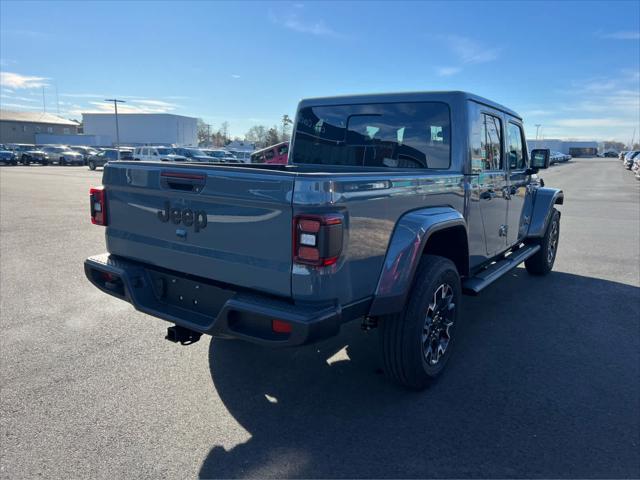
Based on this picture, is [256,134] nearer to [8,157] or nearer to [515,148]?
[8,157]

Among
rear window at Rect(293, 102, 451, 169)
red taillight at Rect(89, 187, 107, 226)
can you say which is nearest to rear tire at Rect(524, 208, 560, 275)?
rear window at Rect(293, 102, 451, 169)

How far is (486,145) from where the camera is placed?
179 inches

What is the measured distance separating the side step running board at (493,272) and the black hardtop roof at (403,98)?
1553mm

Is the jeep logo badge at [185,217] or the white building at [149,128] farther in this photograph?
the white building at [149,128]

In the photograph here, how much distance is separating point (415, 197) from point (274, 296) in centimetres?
119

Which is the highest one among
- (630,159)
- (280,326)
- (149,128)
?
(149,128)

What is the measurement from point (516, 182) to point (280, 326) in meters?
3.83

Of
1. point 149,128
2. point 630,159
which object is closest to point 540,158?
point 630,159

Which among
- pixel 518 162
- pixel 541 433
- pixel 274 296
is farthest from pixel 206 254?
pixel 518 162

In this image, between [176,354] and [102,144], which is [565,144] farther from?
[176,354]

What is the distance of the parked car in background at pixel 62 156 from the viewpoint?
44188mm

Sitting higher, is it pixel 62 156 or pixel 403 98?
pixel 62 156

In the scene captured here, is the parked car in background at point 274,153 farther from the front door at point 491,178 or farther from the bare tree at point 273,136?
the bare tree at point 273,136

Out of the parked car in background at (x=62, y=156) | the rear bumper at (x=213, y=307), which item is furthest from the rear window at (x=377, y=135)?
the parked car in background at (x=62, y=156)
